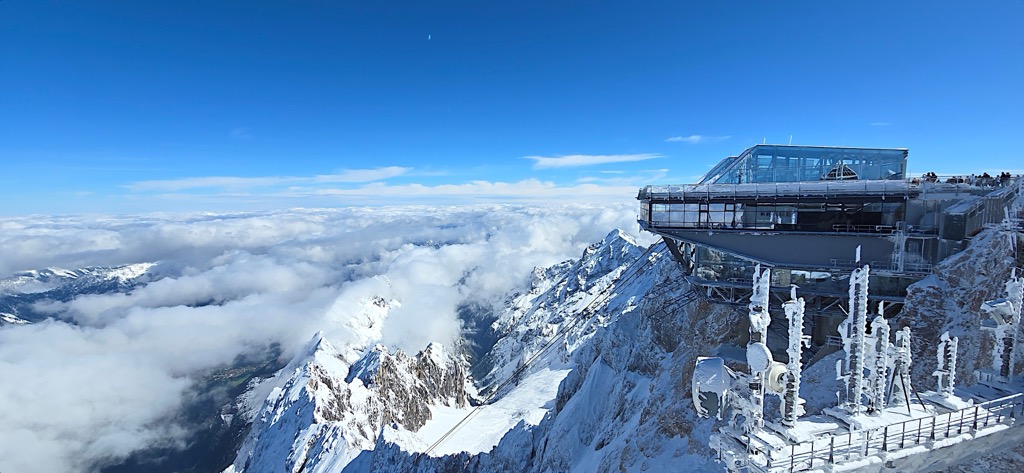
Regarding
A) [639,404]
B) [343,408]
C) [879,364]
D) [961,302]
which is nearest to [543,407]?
[343,408]

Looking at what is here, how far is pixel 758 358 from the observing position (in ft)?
35.8

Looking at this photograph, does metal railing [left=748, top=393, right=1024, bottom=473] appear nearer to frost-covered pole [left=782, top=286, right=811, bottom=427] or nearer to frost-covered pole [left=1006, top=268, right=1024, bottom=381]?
frost-covered pole [left=782, top=286, right=811, bottom=427]

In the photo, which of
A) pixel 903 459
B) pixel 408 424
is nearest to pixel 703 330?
pixel 903 459

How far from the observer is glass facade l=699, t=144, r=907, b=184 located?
31.4 metres

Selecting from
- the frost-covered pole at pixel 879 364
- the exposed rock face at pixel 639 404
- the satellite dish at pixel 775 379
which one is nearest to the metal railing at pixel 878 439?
the frost-covered pole at pixel 879 364

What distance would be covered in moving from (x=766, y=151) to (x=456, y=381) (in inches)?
5690

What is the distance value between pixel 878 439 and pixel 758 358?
14.4ft

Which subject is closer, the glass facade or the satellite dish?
the satellite dish

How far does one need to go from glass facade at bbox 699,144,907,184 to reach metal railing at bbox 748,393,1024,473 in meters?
22.1

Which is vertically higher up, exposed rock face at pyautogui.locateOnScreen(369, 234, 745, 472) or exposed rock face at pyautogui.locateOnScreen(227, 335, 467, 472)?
exposed rock face at pyautogui.locateOnScreen(369, 234, 745, 472)

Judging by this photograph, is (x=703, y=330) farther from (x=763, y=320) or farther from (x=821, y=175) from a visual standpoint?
(x=763, y=320)

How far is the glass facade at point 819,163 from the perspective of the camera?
103 ft

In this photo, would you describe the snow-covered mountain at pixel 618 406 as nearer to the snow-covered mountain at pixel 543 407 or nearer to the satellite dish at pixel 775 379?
the snow-covered mountain at pixel 543 407

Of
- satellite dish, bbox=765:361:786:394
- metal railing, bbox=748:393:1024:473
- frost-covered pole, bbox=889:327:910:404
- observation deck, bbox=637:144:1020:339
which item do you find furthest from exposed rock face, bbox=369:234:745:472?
satellite dish, bbox=765:361:786:394
